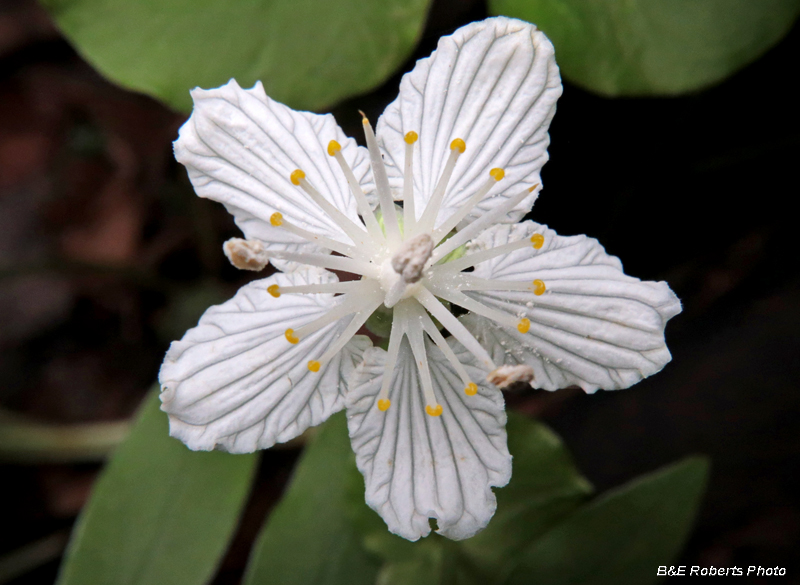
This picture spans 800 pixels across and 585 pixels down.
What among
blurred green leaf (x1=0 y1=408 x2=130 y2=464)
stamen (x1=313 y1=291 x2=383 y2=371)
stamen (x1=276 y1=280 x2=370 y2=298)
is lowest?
blurred green leaf (x1=0 y1=408 x2=130 y2=464)

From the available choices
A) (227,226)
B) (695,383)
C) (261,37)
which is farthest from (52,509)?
(695,383)

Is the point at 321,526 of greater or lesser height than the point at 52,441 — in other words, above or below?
above

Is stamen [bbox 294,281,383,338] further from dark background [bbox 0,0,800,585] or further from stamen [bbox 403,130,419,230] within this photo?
dark background [bbox 0,0,800,585]

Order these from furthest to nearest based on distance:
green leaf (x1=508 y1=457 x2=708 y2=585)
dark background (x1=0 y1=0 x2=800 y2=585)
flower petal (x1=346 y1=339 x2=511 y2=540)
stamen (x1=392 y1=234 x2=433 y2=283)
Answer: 1. dark background (x1=0 y1=0 x2=800 y2=585)
2. green leaf (x1=508 y1=457 x2=708 y2=585)
3. flower petal (x1=346 y1=339 x2=511 y2=540)
4. stamen (x1=392 y1=234 x2=433 y2=283)

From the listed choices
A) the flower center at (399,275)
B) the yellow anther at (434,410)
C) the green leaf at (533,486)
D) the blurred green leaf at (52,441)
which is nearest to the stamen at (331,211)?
the flower center at (399,275)

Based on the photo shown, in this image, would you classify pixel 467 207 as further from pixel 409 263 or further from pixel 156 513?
pixel 156 513

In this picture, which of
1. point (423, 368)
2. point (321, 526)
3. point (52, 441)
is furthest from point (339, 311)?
point (52, 441)

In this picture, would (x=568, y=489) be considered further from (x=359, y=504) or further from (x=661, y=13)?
(x=661, y=13)

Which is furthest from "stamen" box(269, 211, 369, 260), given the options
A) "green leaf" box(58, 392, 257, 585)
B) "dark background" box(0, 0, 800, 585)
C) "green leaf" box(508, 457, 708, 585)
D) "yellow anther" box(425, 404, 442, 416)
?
"green leaf" box(508, 457, 708, 585)
